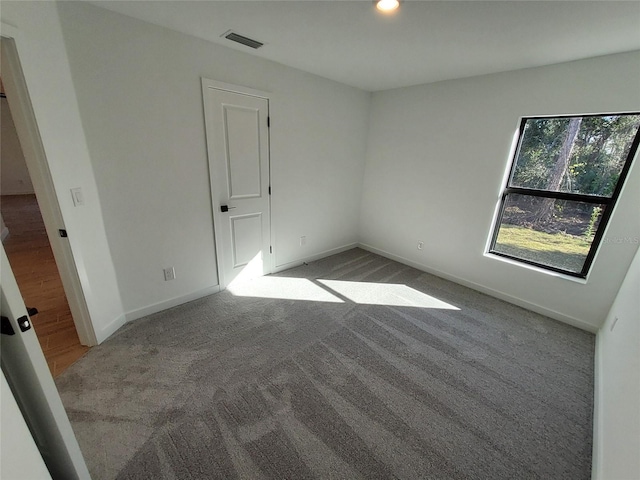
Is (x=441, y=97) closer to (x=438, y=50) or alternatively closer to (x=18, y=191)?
(x=438, y=50)

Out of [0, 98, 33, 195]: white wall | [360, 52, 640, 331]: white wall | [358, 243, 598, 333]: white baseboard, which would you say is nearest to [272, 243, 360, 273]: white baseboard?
[360, 52, 640, 331]: white wall

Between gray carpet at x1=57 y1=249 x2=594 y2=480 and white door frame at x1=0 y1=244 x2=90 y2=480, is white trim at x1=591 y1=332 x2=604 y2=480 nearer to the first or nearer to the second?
gray carpet at x1=57 y1=249 x2=594 y2=480

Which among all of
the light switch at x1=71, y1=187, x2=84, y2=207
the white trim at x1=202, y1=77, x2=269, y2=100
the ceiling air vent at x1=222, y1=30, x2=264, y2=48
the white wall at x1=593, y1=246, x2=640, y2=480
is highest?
the ceiling air vent at x1=222, y1=30, x2=264, y2=48

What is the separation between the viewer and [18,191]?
716cm

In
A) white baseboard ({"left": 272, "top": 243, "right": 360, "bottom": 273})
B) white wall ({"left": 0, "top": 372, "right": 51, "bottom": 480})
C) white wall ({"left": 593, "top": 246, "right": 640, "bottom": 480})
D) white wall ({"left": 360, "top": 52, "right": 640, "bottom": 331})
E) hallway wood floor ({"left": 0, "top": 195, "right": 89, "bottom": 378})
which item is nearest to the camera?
white wall ({"left": 0, "top": 372, "right": 51, "bottom": 480})

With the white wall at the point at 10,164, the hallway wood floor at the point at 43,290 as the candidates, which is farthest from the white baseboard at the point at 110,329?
the white wall at the point at 10,164

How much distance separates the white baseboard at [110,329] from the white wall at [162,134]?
0.08 meters

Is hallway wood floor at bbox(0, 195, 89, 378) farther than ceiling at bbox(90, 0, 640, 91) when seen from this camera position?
Yes

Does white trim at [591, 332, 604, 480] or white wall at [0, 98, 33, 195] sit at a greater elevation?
white wall at [0, 98, 33, 195]

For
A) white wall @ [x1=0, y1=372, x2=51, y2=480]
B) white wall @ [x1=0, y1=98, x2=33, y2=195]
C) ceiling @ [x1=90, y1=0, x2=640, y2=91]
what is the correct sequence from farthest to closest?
1. white wall @ [x1=0, y1=98, x2=33, y2=195]
2. ceiling @ [x1=90, y1=0, x2=640, y2=91]
3. white wall @ [x1=0, y1=372, x2=51, y2=480]

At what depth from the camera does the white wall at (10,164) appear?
21.9 feet

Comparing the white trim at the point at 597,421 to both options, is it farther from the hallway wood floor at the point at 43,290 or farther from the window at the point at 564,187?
the hallway wood floor at the point at 43,290

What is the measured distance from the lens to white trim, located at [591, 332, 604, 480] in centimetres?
135

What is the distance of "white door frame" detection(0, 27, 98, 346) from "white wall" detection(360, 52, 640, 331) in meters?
3.53
